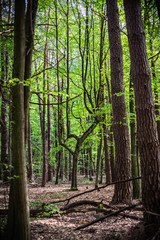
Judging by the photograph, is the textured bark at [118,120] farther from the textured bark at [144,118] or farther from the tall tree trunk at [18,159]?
the tall tree trunk at [18,159]

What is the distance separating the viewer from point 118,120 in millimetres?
6484

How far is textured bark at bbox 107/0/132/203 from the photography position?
6.18 metres

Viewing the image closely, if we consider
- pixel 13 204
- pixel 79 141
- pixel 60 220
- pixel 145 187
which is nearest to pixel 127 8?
pixel 145 187

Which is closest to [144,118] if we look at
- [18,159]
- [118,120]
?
[18,159]

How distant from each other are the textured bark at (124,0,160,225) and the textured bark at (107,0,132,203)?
2.54m

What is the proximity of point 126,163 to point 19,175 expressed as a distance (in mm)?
4003

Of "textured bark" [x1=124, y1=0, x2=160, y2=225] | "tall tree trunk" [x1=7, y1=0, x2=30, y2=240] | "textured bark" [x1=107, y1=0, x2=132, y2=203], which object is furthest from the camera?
"textured bark" [x1=107, y1=0, x2=132, y2=203]

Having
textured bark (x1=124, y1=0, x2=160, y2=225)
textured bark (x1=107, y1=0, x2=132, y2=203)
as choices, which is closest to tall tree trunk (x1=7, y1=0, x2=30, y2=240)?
textured bark (x1=124, y1=0, x2=160, y2=225)

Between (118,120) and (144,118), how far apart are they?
2.88 meters

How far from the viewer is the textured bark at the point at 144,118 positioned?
3.35 m

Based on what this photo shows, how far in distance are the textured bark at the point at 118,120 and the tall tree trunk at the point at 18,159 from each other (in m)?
3.71

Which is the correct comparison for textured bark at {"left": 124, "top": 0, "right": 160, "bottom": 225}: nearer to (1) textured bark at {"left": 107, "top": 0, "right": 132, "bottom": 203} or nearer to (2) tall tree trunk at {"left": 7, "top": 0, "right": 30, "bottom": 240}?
(2) tall tree trunk at {"left": 7, "top": 0, "right": 30, "bottom": 240}

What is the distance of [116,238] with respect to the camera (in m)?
3.43

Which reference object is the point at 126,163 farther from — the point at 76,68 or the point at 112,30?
the point at 76,68
